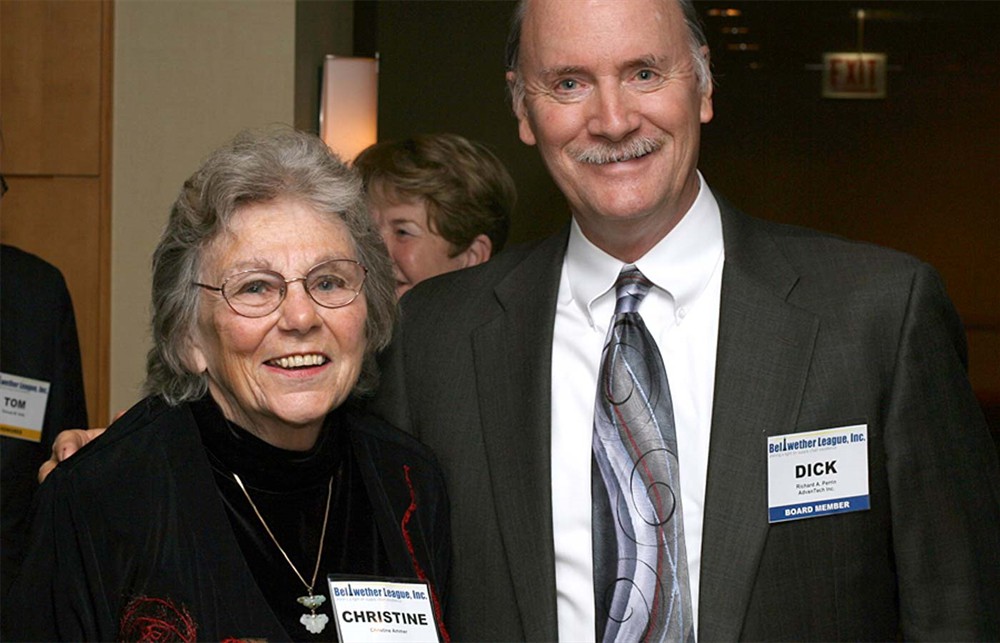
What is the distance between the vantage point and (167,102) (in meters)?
4.46

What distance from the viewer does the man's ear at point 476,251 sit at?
3498mm

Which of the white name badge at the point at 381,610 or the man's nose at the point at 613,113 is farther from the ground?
the man's nose at the point at 613,113

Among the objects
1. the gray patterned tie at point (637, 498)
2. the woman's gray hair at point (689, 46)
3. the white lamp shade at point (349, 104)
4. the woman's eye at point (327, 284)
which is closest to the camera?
the gray patterned tie at point (637, 498)

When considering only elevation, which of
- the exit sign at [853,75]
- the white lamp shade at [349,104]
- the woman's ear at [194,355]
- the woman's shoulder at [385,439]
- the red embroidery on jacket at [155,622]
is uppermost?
the exit sign at [853,75]

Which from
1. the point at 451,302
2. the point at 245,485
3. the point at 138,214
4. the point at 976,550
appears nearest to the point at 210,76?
the point at 138,214

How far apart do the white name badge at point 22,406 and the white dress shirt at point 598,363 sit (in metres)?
1.72

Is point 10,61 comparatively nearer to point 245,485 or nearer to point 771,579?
point 245,485

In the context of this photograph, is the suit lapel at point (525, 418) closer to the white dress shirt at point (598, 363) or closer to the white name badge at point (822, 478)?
the white dress shirt at point (598, 363)

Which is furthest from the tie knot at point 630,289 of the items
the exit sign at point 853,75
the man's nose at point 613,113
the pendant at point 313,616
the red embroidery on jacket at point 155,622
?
the exit sign at point 853,75

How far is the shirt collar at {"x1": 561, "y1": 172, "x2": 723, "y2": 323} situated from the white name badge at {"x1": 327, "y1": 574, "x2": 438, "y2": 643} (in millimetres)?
607

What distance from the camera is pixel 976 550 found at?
217 cm

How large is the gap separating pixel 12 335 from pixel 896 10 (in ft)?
12.0

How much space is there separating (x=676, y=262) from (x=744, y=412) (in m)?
0.31

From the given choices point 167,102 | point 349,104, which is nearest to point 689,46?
point 349,104
